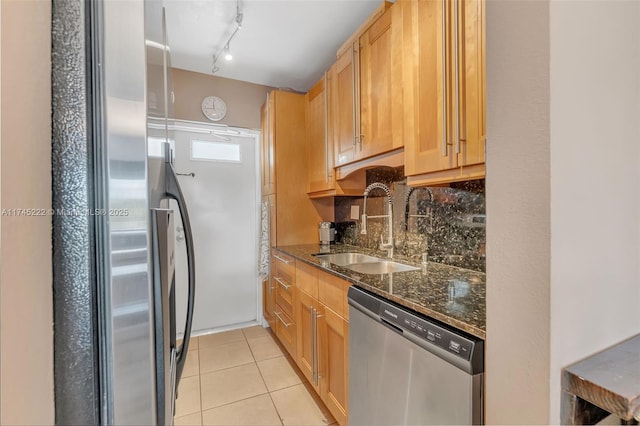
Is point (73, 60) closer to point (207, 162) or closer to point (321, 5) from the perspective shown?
point (321, 5)

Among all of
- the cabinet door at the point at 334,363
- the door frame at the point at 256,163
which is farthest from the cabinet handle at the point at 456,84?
the door frame at the point at 256,163

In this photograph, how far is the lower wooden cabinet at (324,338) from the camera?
1.56 m

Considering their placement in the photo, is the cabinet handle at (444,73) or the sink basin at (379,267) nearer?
the cabinet handle at (444,73)

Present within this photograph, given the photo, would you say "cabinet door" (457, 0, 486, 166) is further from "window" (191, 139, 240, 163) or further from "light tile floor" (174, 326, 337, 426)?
"window" (191, 139, 240, 163)

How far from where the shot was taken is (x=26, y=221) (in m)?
0.37

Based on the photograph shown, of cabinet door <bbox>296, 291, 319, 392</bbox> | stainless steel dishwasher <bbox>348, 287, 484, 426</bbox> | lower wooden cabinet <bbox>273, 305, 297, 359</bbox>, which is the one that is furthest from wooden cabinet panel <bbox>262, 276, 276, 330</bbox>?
stainless steel dishwasher <bbox>348, 287, 484, 426</bbox>

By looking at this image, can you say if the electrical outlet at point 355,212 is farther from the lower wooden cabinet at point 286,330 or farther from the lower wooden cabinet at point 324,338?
the lower wooden cabinet at point 286,330

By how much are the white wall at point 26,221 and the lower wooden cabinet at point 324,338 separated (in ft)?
4.04

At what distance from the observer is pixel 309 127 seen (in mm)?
2736

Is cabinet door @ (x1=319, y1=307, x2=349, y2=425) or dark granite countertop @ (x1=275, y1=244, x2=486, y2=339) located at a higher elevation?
dark granite countertop @ (x1=275, y1=244, x2=486, y2=339)

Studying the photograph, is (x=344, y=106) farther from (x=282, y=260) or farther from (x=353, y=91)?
(x=282, y=260)

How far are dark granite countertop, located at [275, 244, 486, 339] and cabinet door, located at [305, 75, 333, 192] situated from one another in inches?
35.1

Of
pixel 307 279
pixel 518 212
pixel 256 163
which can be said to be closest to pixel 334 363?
pixel 307 279

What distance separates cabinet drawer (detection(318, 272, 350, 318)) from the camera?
59.8 inches
